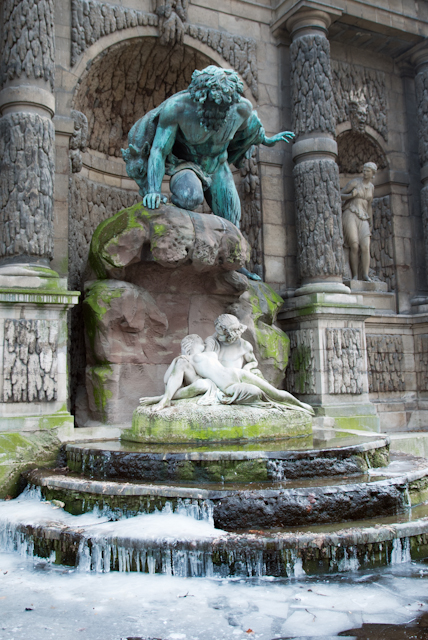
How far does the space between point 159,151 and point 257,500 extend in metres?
5.35

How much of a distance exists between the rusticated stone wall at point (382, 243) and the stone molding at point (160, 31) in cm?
327

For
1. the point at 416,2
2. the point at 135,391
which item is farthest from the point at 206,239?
the point at 416,2

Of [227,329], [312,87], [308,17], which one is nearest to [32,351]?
[227,329]

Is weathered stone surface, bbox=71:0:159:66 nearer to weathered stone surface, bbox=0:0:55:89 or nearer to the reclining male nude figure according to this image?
weathered stone surface, bbox=0:0:55:89

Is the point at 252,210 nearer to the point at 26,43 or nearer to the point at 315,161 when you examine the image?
the point at 315,161

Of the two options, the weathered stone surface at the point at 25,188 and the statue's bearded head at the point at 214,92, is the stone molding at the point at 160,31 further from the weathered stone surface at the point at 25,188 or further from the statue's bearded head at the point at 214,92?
the statue's bearded head at the point at 214,92

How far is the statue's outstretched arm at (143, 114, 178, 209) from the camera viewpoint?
8.30 meters

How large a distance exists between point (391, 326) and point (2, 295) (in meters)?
6.96

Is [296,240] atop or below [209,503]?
atop

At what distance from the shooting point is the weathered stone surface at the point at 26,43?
25.9 ft

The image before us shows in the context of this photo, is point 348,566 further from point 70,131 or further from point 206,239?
point 70,131

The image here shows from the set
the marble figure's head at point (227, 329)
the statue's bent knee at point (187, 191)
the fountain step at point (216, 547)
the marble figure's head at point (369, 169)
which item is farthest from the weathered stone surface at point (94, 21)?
the fountain step at point (216, 547)

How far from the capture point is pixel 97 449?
19.2ft

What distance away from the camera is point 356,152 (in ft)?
39.1
